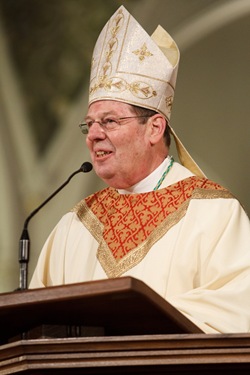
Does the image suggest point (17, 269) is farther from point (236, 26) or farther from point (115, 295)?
point (115, 295)

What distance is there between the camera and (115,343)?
294 cm

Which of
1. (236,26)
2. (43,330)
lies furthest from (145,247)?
(236,26)

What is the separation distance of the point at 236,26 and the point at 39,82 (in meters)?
1.20

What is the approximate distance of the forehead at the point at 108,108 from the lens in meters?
4.44

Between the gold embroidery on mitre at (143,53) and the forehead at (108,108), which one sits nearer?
the forehead at (108,108)

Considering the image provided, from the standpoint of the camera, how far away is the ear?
4.52 meters

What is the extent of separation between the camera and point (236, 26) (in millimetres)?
5371

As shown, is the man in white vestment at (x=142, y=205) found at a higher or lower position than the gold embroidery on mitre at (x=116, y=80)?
lower

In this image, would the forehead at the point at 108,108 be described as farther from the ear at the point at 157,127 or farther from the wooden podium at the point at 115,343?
the wooden podium at the point at 115,343

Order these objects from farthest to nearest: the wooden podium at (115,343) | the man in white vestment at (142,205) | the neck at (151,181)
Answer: the neck at (151,181) < the man in white vestment at (142,205) < the wooden podium at (115,343)

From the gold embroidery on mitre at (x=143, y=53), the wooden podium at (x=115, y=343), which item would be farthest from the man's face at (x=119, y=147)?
the wooden podium at (x=115, y=343)

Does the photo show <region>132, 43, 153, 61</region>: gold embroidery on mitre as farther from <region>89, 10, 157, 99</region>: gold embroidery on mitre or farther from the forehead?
the forehead

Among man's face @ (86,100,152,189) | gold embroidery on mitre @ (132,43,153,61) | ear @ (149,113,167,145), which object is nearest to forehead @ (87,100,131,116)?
man's face @ (86,100,152,189)

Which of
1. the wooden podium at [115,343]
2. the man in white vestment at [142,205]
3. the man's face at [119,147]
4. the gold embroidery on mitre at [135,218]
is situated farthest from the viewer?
the man's face at [119,147]
